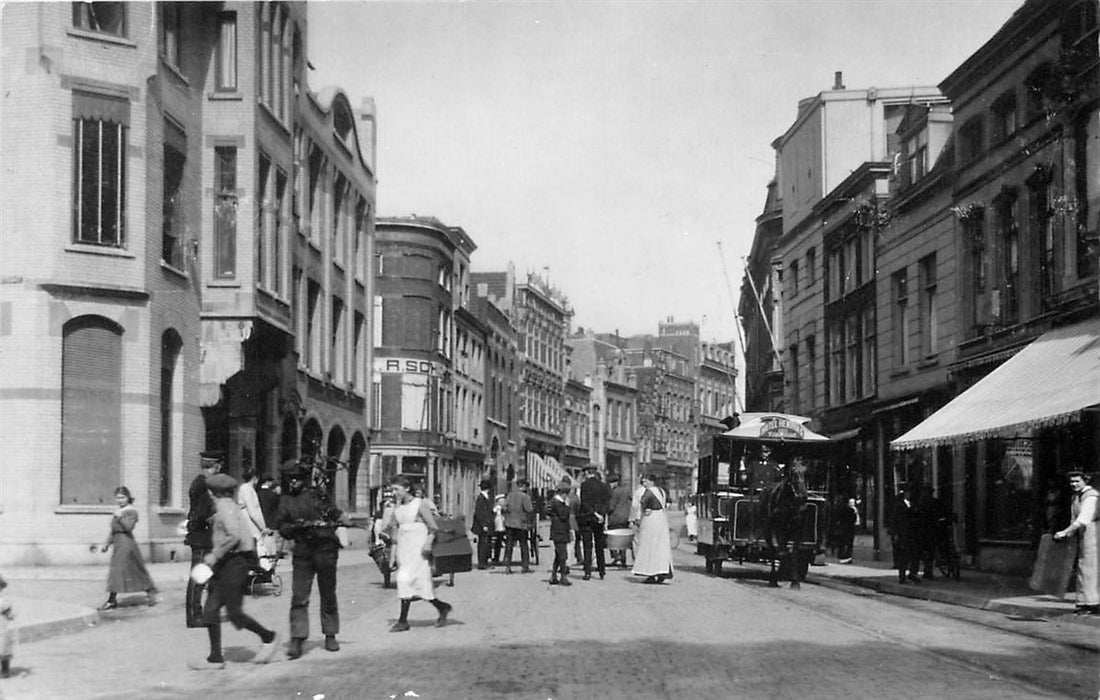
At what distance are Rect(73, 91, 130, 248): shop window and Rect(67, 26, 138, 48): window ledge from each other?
3.21 feet

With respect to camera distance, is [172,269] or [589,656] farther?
[172,269]

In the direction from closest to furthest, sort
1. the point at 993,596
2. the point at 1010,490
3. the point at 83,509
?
the point at 993,596, the point at 83,509, the point at 1010,490

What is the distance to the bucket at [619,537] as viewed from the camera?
24.0 meters

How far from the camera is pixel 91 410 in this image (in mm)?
21422

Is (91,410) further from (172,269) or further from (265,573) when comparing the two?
(265,573)

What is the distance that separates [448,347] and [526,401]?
68.1 feet

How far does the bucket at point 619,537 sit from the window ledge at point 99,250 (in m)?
10.4

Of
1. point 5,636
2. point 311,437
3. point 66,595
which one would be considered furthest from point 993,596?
point 311,437

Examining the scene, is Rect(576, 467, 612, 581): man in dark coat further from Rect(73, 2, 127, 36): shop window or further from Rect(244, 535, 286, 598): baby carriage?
Rect(73, 2, 127, 36): shop window

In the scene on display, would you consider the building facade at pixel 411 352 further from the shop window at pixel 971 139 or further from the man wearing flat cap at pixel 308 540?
the man wearing flat cap at pixel 308 540

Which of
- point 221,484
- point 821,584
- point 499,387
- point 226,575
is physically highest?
point 499,387

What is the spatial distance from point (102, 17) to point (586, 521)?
1248cm

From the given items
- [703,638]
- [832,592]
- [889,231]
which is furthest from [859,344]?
[703,638]

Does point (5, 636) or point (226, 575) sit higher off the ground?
point (226, 575)
